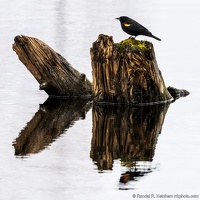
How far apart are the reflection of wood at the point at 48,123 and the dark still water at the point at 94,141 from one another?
0.07ft

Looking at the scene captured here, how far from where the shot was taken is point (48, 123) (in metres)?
23.7

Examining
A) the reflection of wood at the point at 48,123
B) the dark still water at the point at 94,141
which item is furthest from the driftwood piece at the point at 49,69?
the dark still water at the point at 94,141

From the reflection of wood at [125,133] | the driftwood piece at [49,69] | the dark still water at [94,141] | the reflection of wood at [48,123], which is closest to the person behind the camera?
the dark still water at [94,141]

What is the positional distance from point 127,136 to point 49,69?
5.15 metres

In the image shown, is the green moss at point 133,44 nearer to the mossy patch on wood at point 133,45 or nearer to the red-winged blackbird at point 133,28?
the mossy patch on wood at point 133,45

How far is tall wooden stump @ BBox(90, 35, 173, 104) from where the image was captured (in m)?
25.2

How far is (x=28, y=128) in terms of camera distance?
2294cm

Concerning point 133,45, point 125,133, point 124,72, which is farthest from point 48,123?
point 133,45

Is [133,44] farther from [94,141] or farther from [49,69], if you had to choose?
[94,141]

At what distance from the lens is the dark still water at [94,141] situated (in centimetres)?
1728

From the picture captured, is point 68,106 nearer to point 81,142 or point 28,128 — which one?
point 28,128

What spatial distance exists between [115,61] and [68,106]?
6.42 ft

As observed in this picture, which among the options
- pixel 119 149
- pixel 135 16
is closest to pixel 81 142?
pixel 119 149

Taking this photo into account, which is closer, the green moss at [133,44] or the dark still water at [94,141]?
the dark still water at [94,141]
